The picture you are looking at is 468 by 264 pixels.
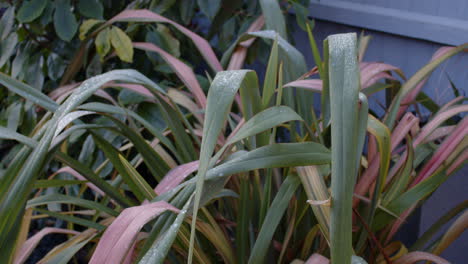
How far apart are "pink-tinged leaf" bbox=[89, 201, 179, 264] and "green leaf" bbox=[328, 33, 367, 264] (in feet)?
0.80

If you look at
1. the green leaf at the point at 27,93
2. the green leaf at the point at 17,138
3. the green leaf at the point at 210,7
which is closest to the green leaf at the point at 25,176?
the green leaf at the point at 17,138

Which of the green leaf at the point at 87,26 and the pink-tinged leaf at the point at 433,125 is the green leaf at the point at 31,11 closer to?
the green leaf at the point at 87,26

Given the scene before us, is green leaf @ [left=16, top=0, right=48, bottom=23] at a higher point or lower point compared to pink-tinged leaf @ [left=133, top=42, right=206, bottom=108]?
higher

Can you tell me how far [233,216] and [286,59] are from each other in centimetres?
36

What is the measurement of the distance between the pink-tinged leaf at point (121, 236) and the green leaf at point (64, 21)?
981 millimetres

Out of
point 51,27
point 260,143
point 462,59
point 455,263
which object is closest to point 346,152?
point 260,143

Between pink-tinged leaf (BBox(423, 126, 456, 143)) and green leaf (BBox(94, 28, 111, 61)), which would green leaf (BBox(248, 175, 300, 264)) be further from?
green leaf (BBox(94, 28, 111, 61))

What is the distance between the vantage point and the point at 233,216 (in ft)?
3.67

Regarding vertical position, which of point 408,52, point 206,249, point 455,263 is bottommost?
point 455,263

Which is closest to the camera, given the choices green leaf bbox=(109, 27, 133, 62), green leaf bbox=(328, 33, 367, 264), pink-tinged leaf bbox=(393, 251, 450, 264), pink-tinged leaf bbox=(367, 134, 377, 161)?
green leaf bbox=(328, 33, 367, 264)

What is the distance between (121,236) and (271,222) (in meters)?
0.26

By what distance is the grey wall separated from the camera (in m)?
→ 1.26

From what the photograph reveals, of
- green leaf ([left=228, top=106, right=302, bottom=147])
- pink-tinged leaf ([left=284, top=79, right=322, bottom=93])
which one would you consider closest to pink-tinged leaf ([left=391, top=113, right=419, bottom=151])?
pink-tinged leaf ([left=284, top=79, right=322, bottom=93])

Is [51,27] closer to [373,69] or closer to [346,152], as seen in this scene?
[373,69]
